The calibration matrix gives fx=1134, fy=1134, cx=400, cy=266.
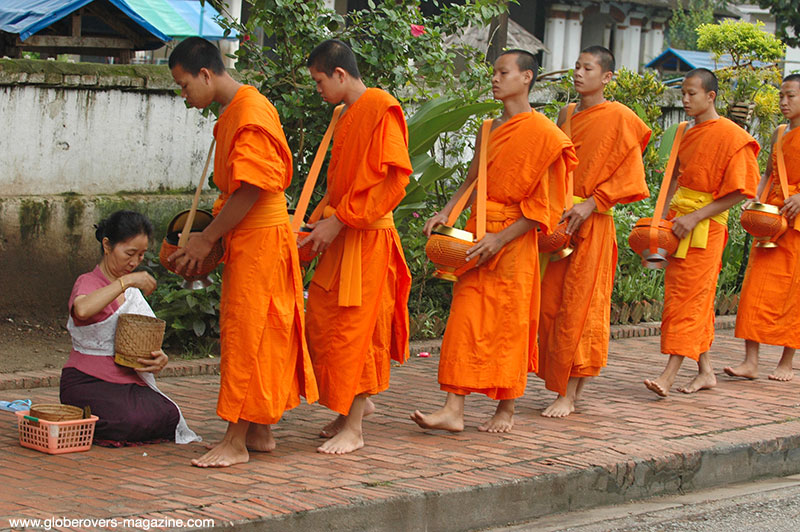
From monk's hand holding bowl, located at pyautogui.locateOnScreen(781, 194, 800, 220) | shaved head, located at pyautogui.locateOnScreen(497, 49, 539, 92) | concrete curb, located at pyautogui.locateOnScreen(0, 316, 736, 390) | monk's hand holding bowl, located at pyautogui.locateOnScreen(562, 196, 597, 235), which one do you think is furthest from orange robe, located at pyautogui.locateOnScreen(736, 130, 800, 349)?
shaved head, located at pyautogui.locateOnScreen(497, 49, 539, 92)

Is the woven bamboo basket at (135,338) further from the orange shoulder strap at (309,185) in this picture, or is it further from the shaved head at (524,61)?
the shaved head at (524,61)

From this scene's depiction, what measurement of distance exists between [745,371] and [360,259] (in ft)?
12.3

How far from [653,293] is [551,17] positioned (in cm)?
1951

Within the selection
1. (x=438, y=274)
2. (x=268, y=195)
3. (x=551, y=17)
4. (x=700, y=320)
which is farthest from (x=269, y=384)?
(x=551, y=17)

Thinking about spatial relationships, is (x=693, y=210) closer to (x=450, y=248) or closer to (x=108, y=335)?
(x=450, y=248)

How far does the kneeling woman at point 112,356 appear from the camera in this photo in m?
5.44

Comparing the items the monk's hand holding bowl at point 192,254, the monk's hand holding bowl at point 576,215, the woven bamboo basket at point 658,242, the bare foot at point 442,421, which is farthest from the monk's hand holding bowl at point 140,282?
the woven bamboo basket at point 658,242

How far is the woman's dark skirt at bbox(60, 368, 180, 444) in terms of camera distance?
5453mm

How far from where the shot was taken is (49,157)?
8.41m

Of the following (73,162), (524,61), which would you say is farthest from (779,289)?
(73,162)

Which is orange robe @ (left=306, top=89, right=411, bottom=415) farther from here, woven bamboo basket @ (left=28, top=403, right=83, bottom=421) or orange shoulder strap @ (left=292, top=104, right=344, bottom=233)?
woven bamboo basket @ (left=28, top=403, right=83, bottom=421)

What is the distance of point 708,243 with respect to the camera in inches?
290

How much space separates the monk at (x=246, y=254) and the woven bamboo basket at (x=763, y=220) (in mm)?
3986

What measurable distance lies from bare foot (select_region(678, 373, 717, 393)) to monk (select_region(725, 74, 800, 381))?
506 millimetres
